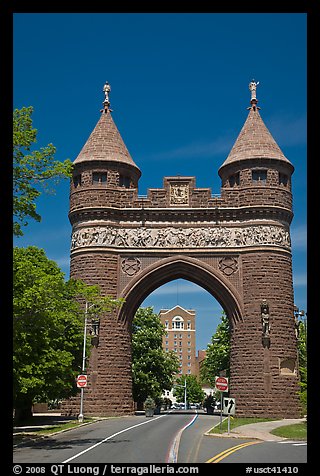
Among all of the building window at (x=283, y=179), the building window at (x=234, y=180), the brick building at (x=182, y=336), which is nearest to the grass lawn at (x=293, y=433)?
the building window at (x=283, y=179)

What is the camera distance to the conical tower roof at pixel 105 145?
41531 millimetres

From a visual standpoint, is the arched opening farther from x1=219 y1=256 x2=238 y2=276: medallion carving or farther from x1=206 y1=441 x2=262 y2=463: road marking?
x1=206 y1=441 x2=262 y2=463: road marking

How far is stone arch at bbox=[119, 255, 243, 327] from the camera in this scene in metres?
38.8

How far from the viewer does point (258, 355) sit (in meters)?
37.1

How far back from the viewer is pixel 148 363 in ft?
179

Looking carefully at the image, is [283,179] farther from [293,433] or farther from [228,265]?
[293,433]

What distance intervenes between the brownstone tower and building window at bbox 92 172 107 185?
2.7 inches

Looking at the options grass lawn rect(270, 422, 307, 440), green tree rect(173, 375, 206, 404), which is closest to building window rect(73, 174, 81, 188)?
grass lawn rect(270, 422, 307, 440)

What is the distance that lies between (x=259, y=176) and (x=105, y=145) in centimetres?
1112

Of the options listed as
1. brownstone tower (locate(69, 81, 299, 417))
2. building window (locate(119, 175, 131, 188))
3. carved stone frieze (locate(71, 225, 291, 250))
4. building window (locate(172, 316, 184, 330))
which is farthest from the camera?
building window (locate(172, 316, 184, 330))

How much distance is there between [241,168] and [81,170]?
11.1 metres
